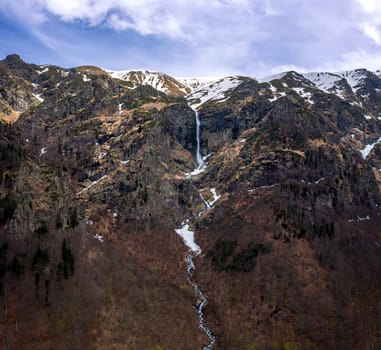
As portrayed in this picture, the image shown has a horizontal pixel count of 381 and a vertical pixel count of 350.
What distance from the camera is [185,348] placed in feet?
450

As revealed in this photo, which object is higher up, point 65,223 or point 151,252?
point 65,223

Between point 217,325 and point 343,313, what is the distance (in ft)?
151

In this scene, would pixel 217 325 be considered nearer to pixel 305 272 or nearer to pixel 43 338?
pixel 305 272

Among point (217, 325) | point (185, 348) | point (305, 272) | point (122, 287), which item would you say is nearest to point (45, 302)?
point (122, 287)

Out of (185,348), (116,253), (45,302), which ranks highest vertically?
(116,253)

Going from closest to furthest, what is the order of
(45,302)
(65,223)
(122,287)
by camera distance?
(45,302)
(122,287)
(65,223)

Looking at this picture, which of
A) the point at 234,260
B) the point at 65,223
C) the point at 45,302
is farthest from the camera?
the point at 234,260

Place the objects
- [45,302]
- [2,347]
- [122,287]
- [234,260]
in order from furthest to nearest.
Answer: [234,260] < [122,287] < [45,302] < [2,347]

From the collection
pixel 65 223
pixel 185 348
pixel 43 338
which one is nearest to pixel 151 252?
pixel 65 223

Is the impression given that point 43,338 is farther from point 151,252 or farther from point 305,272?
point 305,272

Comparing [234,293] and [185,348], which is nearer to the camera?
[185,348]

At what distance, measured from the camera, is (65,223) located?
170875 mm

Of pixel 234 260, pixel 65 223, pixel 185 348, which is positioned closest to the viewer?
pixel 185 348

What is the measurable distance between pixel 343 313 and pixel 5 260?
118349mm
